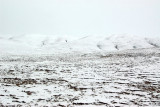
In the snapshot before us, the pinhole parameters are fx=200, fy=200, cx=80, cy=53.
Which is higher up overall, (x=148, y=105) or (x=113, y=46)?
(x=113, y=46)

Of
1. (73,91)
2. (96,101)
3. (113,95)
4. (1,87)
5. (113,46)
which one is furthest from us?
(113,46)

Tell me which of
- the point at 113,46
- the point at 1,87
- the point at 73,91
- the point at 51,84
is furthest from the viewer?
the point at 113,46

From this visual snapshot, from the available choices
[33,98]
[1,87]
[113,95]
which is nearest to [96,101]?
[113,95]

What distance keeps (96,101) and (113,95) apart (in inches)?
88.6

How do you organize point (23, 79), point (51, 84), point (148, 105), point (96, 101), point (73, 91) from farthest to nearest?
point (23, 79) < point (51, 84) < point (73, 91) < point (96, 101) < point (148, 105)

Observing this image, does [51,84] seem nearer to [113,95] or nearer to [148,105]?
[113,95]

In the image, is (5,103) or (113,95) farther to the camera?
(113,95)

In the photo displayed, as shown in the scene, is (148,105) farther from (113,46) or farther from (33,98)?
(113,46)

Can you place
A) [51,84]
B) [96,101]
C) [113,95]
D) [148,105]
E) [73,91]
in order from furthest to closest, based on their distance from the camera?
[51,84] → [73,91] → [113,95] → [96,101] → [148,105]

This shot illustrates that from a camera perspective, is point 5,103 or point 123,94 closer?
point 5,103

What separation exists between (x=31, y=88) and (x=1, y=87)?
304cm

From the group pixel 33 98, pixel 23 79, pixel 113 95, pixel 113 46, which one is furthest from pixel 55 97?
pixel 113 46

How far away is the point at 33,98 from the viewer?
16.3 m

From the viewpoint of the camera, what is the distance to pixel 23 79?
2347cm
